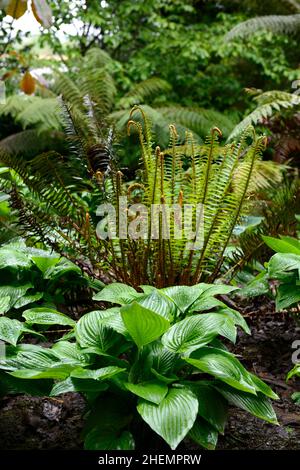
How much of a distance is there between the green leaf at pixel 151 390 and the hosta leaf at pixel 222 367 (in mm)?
94

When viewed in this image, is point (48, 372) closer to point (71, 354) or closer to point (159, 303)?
point (71, 354)

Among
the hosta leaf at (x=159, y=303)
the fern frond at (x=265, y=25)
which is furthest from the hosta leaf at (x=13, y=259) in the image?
the fern frond at (x=265, y=25)

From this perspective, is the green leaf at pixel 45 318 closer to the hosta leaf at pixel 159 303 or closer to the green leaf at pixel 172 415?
the hosta leaf at pixel 159 303

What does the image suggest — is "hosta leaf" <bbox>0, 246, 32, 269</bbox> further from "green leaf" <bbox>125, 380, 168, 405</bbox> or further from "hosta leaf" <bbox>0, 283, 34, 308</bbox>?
"green leaf" <bbox>125, 380, 168, 405</bbox>

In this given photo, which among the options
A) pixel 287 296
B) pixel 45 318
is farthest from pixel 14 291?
pixel 287 296

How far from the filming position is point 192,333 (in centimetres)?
138

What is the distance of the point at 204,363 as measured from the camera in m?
1.29

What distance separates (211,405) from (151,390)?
19 centimetres

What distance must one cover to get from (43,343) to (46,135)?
413cm

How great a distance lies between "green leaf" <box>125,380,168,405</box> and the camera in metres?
1.22

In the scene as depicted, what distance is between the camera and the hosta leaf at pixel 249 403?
1.36 m
